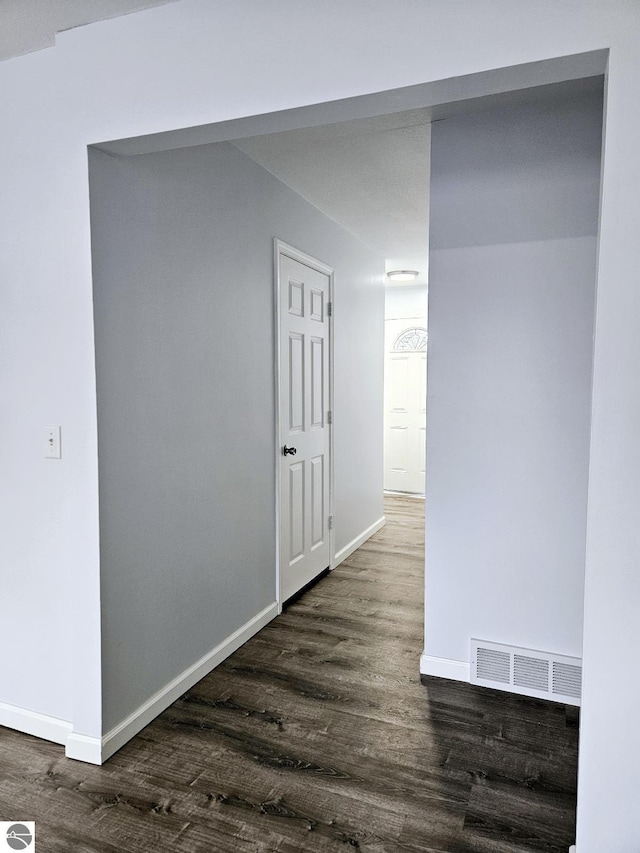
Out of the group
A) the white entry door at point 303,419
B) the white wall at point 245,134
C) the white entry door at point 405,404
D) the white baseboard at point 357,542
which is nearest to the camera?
the white wall at point 245,134

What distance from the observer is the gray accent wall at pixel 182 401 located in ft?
7.25

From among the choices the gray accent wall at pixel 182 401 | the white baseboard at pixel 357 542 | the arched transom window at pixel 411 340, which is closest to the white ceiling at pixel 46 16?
the gray accent wall at pixel 182 401

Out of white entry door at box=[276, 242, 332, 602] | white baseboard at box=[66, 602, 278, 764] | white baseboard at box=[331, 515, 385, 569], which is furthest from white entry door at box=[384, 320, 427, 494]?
white baseboard at box=[66, 602, 278, 764]

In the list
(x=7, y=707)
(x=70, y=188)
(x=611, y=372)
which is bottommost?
(x=7, y=707)

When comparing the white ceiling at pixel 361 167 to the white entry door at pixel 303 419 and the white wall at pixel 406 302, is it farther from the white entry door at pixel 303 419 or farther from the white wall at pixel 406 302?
the white wall at pixel 406 302

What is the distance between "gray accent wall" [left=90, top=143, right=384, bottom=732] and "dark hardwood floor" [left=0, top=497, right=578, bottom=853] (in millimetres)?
231

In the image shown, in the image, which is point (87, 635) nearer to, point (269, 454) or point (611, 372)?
point (269, 454)

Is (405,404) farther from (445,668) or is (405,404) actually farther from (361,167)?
(445,668)

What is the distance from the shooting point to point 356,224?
4.33 metres

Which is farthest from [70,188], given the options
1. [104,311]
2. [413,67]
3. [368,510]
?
[368,510]

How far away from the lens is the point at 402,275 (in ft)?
20.1

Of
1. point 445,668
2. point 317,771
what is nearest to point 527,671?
point 445,668

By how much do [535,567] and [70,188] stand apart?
2373 mm

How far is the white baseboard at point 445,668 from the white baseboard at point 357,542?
63.3 inches
